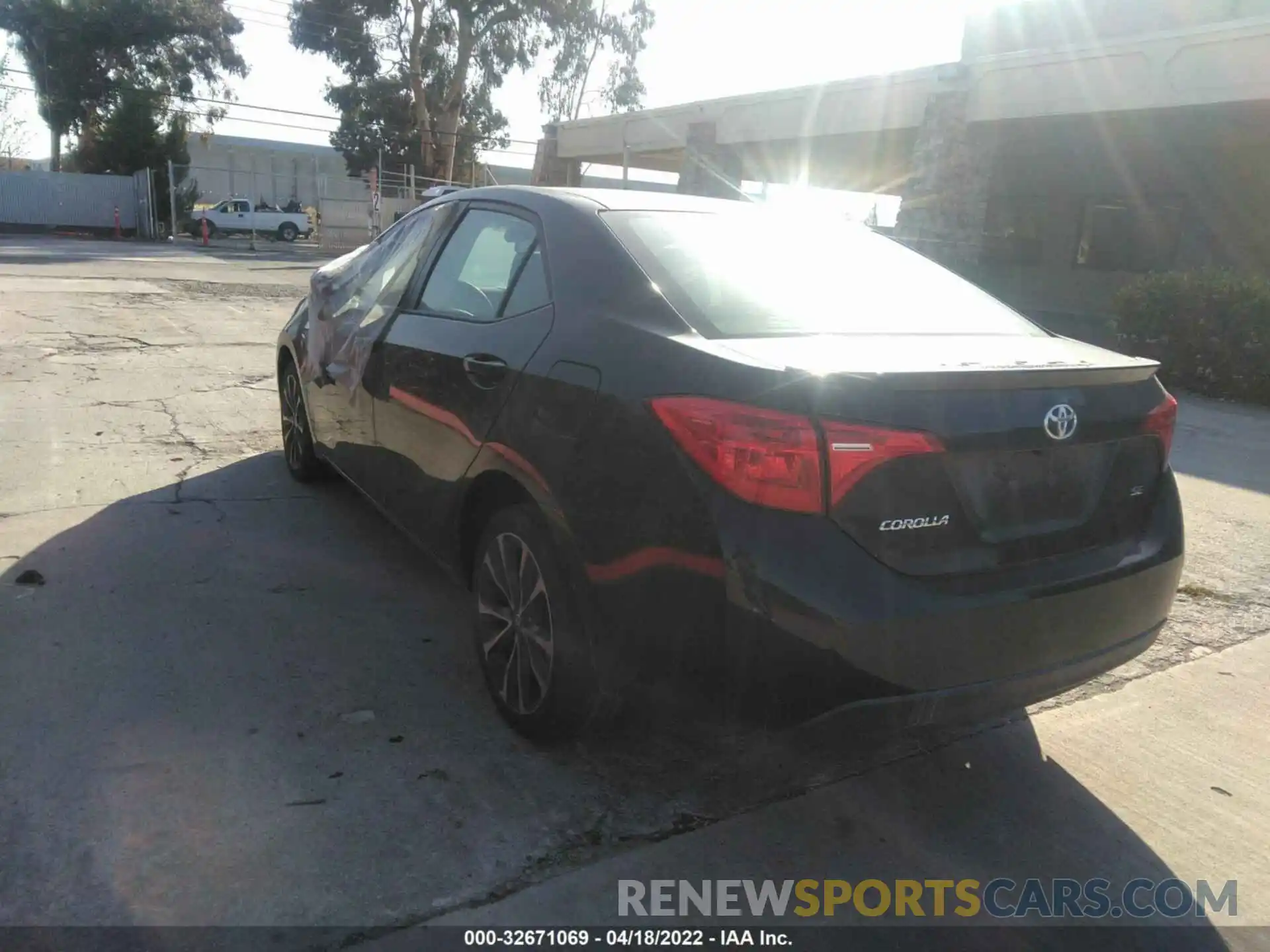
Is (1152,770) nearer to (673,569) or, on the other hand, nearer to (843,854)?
(843,854)

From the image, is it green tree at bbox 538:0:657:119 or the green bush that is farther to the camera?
green tree at bbox 538:0:657:119

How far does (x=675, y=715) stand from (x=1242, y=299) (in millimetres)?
10083

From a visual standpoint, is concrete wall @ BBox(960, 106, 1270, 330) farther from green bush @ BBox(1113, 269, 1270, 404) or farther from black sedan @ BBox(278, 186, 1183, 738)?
black sedan @ BBox(278, 186, 1183, 738)

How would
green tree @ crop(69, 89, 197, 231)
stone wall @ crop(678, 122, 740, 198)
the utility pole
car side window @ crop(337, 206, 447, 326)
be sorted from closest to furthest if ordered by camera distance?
car side window @ crop(337, 206, 447, 326) → stone wall @ crop(678, 122, 740, 198) → the utility pole → green tree @ crop(69, 89, 197, 231)

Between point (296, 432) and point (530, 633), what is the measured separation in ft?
9.81

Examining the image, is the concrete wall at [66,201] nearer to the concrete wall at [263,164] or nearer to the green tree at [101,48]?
the green tree at [101,48]

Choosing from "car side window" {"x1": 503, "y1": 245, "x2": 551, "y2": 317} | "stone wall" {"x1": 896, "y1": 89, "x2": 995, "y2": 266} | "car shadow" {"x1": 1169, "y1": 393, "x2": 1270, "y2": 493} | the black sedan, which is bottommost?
"car shadow" {"x1": 1169, "y1": 393, "x2": 1270, "y2": 493}

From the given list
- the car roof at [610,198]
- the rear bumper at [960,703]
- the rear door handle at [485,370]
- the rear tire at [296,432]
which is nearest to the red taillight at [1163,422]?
the rear bumper at [960,703]

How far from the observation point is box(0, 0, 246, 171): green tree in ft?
122

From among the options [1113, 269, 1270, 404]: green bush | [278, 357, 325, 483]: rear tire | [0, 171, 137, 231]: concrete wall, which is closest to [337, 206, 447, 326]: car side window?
[278, 357, 325, 483]: rear tire

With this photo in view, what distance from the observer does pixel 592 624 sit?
260 cm

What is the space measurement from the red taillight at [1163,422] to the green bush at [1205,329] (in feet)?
25.1

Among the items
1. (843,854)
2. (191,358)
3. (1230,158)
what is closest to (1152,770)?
(843,854)

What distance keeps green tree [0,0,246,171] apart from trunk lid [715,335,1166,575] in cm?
3984
